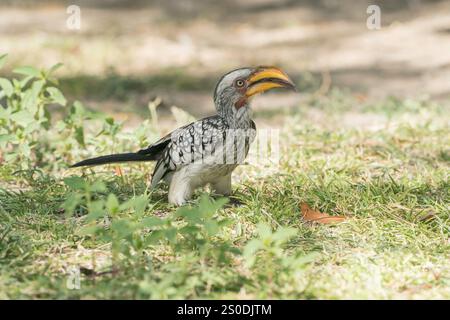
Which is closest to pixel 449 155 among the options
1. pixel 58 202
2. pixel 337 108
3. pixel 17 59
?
pixel 337 108

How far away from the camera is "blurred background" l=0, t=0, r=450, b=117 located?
749cm

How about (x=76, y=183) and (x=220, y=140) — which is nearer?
(x=76, y=183)

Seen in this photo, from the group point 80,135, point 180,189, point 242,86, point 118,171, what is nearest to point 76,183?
point 180,189

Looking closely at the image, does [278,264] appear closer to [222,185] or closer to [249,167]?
[222,185]

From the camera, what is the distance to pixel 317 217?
425 centimetres

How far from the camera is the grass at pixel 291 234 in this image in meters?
3.33

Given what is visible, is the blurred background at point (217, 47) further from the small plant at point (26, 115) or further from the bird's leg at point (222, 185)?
the bird's leg at point (222, 185)

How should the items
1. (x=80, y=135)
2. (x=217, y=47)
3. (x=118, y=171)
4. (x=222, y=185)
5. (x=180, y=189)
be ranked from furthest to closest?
1. (x=217, y=47)
2. (x=80, y=135)
3. (x=118, y=171)
4. (x=222, y=185)
5. (x=180, y=189)

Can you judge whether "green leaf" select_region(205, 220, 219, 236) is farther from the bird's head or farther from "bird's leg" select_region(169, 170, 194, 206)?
the bird's head

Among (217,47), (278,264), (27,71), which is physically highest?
(217,47)

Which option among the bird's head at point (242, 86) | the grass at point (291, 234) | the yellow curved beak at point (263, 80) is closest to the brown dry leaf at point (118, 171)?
the grass at point (291, 234)

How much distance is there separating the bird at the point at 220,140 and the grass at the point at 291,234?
131 millimetres

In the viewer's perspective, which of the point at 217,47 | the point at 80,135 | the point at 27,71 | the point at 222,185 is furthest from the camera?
the point at 217,47

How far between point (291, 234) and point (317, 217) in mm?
997
